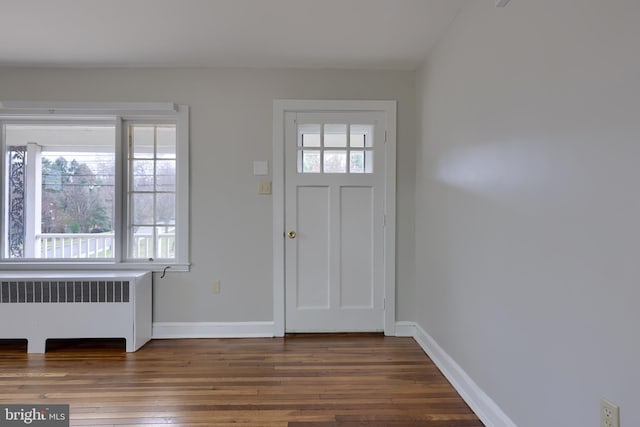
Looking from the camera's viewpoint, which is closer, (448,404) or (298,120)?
(448,404)

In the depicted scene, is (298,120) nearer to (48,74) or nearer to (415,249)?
(415,249)

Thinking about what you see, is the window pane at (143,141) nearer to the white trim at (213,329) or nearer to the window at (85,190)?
the window at (85,190)

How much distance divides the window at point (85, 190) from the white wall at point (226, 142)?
0.25 metres

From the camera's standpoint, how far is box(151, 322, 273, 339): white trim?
9.93 ft

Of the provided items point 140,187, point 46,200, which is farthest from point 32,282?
point 140,187

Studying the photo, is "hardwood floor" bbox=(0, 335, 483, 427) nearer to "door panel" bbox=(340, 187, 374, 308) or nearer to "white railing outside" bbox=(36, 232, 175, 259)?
"door panel" bbox=(340, 187, 374, 308)

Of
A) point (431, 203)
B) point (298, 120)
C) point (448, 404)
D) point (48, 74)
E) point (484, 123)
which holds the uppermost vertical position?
point (48, 74)

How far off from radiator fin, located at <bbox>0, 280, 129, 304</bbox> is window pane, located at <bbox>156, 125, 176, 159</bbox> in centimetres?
108

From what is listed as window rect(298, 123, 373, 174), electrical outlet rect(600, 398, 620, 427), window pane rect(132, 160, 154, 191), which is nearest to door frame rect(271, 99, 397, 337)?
window rect(298, 123, 373, 174)

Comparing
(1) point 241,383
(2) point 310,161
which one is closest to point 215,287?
(1) point 241,383

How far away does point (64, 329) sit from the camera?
2725 millimetres

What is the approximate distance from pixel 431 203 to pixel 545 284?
136cm

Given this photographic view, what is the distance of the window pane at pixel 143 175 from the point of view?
309 cm

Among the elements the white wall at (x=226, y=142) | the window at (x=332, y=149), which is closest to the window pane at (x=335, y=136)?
the window at (x=332, y=149)
